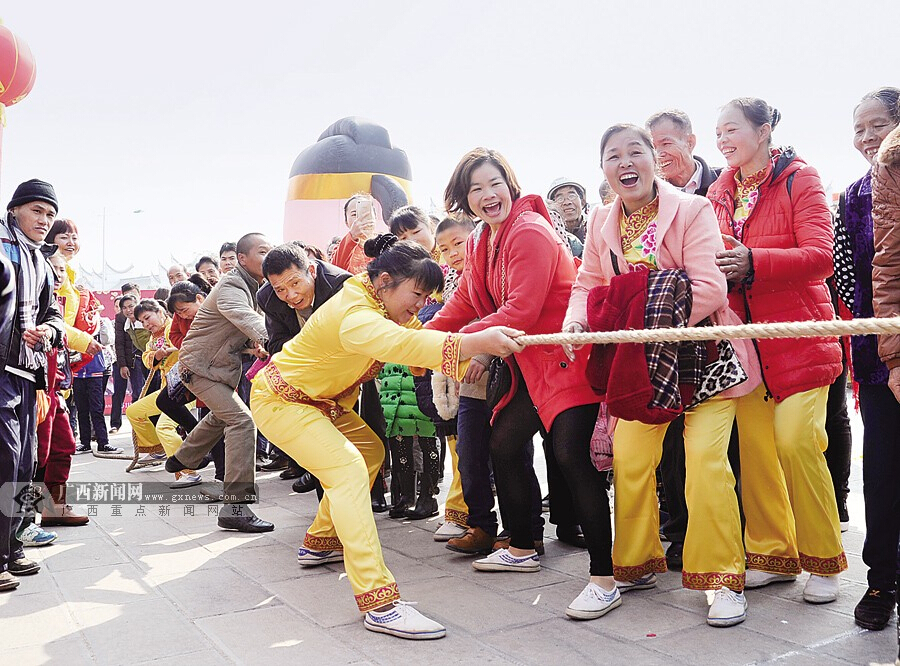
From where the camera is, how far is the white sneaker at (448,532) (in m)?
4.09

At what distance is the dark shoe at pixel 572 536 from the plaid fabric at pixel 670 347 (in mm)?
1392

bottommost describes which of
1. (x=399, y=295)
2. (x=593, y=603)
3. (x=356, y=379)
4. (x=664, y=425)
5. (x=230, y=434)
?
(x=593, y=603)

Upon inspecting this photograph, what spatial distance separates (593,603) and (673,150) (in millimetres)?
2205

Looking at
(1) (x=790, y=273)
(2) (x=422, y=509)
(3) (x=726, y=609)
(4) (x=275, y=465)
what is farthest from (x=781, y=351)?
(4) (x=275, y=465)

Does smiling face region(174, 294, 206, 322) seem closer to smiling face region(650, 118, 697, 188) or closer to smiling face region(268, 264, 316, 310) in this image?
smiling face region(268, 264, 316, 310)

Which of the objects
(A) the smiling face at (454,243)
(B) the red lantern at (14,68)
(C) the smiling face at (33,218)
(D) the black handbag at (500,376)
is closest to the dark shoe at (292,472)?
(A) the smiling face at (454,243)

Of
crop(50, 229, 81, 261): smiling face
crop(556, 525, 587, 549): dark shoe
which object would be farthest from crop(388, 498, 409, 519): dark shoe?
crop(50, 229, 81, 261): smiling face

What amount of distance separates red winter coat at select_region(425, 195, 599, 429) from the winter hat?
7.13ft

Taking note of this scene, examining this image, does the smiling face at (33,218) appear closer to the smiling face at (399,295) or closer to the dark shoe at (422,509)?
the smiling face at (399,295)

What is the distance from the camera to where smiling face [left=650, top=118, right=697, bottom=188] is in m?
3.82

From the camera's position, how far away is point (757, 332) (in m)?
2.06

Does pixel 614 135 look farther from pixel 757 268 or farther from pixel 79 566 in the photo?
pixel 79 566

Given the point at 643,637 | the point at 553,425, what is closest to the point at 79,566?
the point at 553,425

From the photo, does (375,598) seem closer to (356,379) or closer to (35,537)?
(356,379)
